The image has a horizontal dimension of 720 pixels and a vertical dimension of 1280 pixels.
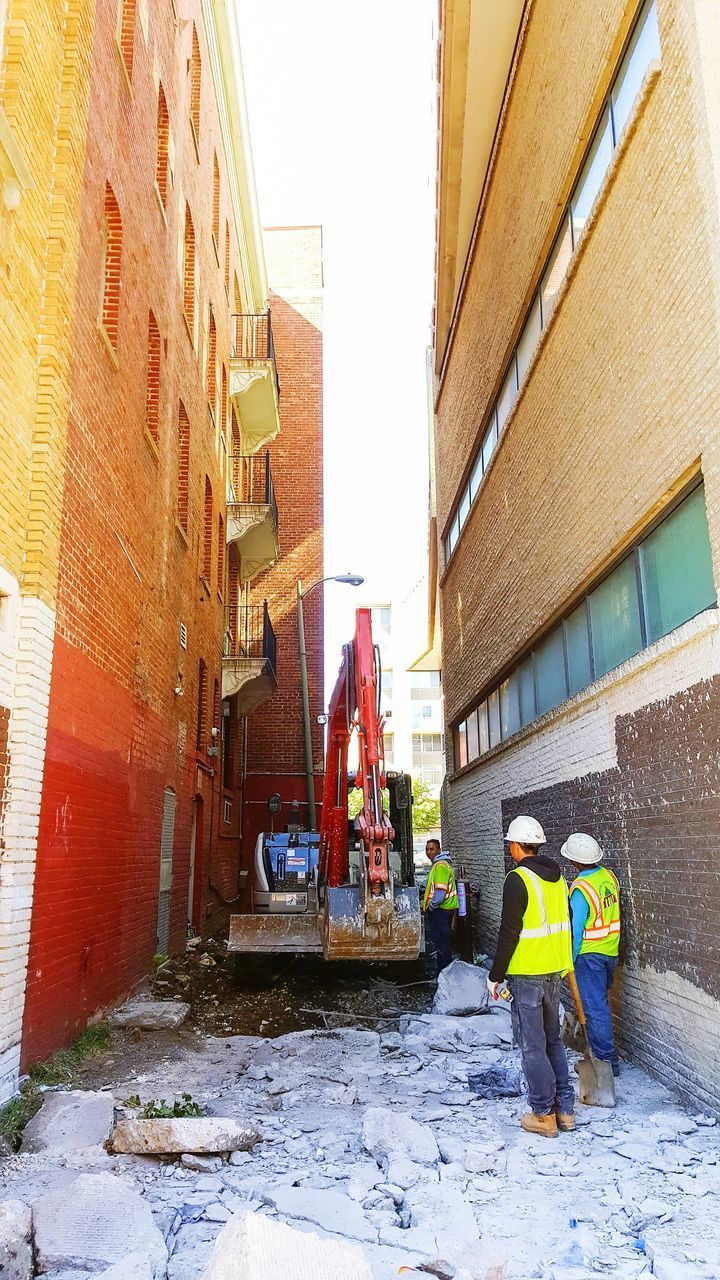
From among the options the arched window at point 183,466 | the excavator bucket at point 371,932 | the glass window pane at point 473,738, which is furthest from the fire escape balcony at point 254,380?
the excavator bucket at point 371,932

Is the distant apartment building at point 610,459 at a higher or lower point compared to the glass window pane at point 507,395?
lower

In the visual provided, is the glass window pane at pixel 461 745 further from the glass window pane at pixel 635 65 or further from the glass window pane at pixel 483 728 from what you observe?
the glass window pane at pixel 635 65

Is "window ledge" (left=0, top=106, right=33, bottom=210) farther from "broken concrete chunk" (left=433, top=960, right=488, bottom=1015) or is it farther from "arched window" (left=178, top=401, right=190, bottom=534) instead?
"broken concrete chunk" (left=433, top=960, right=488, bottom=1015)

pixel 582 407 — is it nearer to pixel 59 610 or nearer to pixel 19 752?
pixel 59 610

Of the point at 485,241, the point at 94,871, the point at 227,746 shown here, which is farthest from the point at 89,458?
the point at 227,746

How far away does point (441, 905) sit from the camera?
12.4 meters

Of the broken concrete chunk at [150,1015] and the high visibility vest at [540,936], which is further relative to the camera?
the broken concrete chunk at [150,1015]

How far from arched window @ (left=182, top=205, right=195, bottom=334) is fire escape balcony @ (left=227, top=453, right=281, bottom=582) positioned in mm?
5432

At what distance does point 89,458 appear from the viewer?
27.5 feet

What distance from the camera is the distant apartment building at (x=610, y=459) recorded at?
237 inches

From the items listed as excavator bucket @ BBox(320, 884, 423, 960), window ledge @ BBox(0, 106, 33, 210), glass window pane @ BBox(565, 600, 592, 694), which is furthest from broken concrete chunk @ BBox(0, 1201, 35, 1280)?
glass window pane @ BBox(565, 600, 592, 694)

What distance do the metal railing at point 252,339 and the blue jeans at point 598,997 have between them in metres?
16.4

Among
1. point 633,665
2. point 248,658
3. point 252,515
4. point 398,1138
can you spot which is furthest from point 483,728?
point 398,1138

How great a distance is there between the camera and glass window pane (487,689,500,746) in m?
14.3
